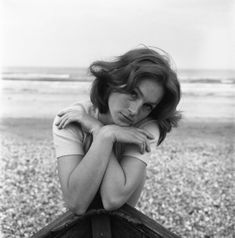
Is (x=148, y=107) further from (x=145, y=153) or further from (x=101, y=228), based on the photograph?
(x=101, y=228)

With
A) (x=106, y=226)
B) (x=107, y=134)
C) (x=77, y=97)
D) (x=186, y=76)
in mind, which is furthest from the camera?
(x=186, y=76)

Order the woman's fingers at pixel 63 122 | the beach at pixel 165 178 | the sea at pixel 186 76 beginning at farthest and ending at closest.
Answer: the sea at pixel 186 76
the beach at pixel 165 178
the woman's fingers at pixel 63 122

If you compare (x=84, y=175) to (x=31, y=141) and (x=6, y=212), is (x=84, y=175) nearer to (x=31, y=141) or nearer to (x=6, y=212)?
(x=6, y=212)

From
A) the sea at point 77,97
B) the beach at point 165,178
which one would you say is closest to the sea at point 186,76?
the sea at point 77,97

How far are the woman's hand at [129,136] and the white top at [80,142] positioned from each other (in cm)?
4

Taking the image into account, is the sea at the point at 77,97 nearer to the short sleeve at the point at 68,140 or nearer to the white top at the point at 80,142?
the white top at the point at 80,142

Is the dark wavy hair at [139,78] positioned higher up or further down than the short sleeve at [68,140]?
higher up

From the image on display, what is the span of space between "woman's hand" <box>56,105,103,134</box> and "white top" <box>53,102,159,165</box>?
2 cm

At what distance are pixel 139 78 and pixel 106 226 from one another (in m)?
0.49

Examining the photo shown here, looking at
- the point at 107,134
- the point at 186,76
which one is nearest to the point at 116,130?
the point at 107,134

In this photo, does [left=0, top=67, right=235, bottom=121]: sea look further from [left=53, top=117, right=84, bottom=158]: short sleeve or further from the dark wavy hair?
[left=53, top=117, right=84, bottom=158]: short sleeve

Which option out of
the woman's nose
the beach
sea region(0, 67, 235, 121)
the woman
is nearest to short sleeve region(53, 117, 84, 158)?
the woman

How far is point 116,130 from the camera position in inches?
60.1

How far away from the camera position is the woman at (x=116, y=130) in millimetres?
1475
